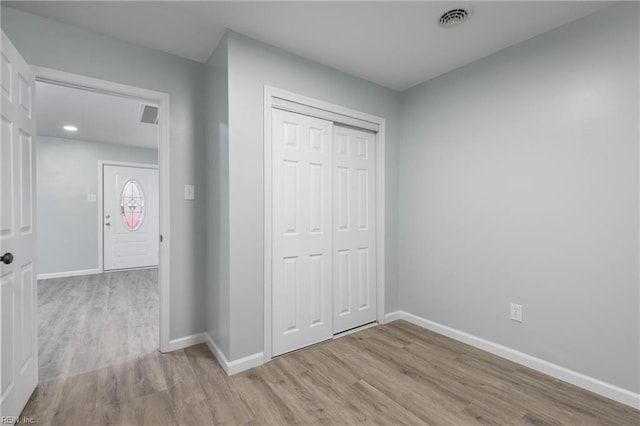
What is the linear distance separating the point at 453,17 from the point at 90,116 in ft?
15.0

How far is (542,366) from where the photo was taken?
209cm

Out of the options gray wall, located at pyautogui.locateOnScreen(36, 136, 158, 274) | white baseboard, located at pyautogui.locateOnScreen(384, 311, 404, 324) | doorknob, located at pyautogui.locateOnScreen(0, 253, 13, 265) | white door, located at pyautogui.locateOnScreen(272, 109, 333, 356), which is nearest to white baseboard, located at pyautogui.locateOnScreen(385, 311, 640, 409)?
white baseboard, located at pyautogui.locateOnScreen(384, 311, 404, 324)

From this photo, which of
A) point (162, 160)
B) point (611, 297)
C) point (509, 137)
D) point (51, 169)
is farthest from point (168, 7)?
point (51, 169)

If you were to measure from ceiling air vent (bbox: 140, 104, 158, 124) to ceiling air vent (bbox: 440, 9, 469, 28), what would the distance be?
3.15 metres

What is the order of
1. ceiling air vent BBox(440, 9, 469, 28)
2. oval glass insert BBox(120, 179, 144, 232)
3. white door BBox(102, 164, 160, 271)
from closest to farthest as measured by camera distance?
1. ceiling air vent BBox(440, 9, 469, 28)
2. white door BBox(102, 164, 160, 271)
3. oval glass insert BBox(120, 179, 144, 232)

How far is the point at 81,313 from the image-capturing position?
3299mm

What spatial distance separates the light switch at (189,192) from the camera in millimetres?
2471

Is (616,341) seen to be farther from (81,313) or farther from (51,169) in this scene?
(51,169)

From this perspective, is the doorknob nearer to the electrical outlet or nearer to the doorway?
the doorway

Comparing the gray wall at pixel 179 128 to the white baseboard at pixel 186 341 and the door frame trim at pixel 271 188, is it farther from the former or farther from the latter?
the door frame trim at pixel 271 188

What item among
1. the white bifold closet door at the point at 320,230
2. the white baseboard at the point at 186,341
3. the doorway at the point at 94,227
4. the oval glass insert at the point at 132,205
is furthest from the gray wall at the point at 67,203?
the white bifold closet door at the point at 320,230

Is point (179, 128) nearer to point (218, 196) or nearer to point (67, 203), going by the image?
point (218, 196)

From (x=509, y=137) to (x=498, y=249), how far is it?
892mm

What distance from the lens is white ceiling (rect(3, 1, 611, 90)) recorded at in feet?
6.02
